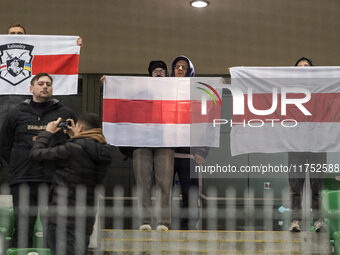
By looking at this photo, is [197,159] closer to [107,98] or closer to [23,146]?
[107,98]

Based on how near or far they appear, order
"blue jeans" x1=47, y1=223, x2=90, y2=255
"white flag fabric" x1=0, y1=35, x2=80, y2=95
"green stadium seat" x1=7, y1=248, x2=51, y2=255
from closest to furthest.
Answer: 1. "blue jeans" x1=47, y1=223, x2=90, y2=255
2. "green stadium seat" x1=7, y1=248, x2=51, y2=255
3. "white flag fabric" x1=0, y1=35, x2=80, y2=95

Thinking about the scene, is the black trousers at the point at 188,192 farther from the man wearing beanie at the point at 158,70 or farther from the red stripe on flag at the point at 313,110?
the man wearing beanie at the point at 158,70

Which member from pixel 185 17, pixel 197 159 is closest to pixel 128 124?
pixel 197 159

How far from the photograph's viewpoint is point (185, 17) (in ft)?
25.1

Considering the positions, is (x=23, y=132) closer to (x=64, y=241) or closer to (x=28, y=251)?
(x=28, y=251)

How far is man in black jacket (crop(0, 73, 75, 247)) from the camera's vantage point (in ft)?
13.9

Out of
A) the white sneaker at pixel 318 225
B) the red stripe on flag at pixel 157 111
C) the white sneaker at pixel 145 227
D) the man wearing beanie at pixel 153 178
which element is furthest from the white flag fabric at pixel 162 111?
the white sneaker at pixel 318 225

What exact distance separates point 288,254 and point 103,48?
4.45 meters

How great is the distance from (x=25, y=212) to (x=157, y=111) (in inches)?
71.8

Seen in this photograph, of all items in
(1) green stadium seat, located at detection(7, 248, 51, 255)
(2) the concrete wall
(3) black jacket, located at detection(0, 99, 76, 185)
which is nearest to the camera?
(1) green stadium seat, located at detection(7, 248, 51, 255)

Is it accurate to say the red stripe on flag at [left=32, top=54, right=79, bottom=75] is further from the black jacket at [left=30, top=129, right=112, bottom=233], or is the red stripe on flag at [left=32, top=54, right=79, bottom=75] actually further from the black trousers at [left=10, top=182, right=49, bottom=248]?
the black jacket at [left=30, top=129, right=112, bottom=233]

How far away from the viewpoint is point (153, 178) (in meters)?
5.09

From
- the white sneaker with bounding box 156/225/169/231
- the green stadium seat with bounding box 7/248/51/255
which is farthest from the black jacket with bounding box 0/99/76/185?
the white sneaker with bounding box 156/225/169/231

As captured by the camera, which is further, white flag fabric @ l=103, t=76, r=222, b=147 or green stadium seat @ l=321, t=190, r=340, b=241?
white flag fabric @ l=103, t=76, r=222, b=147
